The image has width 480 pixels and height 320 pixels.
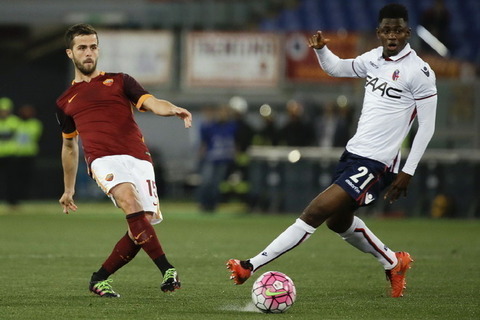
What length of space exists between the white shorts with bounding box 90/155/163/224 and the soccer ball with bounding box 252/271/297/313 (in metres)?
1.17

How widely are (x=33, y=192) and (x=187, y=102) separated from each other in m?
4.24

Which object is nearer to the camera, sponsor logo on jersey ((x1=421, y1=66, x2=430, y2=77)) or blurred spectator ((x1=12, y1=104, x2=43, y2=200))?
sponsor logo on jersey ((x1=421, y1=66, x2=430, y2=77))

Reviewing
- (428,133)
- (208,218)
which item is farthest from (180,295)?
(208,218)

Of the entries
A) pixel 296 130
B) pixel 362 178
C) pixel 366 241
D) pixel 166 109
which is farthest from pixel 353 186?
pixel 296 130

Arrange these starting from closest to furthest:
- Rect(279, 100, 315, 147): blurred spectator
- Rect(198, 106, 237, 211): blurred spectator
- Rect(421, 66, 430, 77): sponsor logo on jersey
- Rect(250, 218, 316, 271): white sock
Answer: Rect(250, 218, 316, 271): white sock, Rect(421, 66, 430, 77): sponsor logo on jersey, Rect(198, 106, 237, 211): blurred spectator, Rect(279, 100, 315, 147): blurred spectator

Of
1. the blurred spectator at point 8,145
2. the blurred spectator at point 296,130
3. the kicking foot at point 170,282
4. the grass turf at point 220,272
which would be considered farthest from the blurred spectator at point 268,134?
the kicking foot at point 170,282

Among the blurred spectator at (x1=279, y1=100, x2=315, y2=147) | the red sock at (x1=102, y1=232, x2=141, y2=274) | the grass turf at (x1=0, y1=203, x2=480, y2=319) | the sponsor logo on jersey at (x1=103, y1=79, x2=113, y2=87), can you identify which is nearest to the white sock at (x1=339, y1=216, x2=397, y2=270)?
the grass turf at (x1=0, y1=203, x2=480, y2=319)

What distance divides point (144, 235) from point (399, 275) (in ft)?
6.68

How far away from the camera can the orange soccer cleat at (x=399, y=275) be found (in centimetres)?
832

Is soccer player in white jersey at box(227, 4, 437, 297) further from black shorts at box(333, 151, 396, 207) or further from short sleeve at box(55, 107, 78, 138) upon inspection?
short sleeve at box(55, 107, 78, 138)

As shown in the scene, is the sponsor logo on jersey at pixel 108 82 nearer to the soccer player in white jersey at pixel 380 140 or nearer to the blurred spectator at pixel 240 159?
the soccer player in white jersey at pixel 380 140

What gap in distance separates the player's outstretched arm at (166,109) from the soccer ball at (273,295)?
1.19 metres

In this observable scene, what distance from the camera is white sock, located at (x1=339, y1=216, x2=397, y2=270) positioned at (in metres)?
8.42

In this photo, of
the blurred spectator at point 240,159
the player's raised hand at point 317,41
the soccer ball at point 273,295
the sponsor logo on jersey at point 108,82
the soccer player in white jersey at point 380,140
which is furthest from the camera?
the blurred spectator at point 240,159
